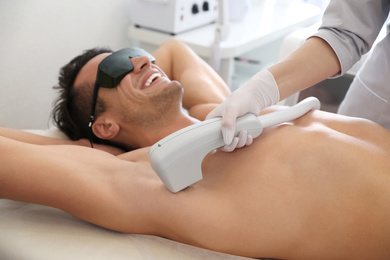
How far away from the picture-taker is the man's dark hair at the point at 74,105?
1.50 metres

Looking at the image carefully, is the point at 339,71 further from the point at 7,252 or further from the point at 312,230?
the point at 7,252

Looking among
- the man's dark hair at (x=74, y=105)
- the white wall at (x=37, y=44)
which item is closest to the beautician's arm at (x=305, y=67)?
the man's dark hair at (x=74, y=105)

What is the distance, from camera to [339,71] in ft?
4.19

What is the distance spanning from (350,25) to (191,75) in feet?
2.45

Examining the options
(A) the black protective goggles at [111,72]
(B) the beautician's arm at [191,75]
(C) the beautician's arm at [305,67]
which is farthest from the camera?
(B) the beautician's arm at [191,75]

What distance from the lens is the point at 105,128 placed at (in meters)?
1.47

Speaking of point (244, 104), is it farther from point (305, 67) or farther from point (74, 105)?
point (74, 105)

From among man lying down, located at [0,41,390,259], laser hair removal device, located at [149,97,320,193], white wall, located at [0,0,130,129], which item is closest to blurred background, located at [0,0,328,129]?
white wall, located at [0,0,130,129]

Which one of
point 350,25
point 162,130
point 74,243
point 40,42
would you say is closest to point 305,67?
point 350,25

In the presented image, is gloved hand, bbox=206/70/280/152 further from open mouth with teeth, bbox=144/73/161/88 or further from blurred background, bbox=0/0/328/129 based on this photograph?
blurred background, bbox=0/0/328/129

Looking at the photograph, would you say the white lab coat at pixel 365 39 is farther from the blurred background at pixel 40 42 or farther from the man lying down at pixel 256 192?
the blurred background at pixel 40 42

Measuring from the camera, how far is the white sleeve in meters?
1.24

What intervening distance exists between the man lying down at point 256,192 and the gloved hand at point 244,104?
0.08 meters

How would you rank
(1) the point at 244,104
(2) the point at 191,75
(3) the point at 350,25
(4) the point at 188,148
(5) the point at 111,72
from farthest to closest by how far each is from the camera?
(2) the point at 191,75 → (5) the point at 111,72 → (3) the point at 350,25 → (1) the point at 244,104 → (4) the point at 188,148
